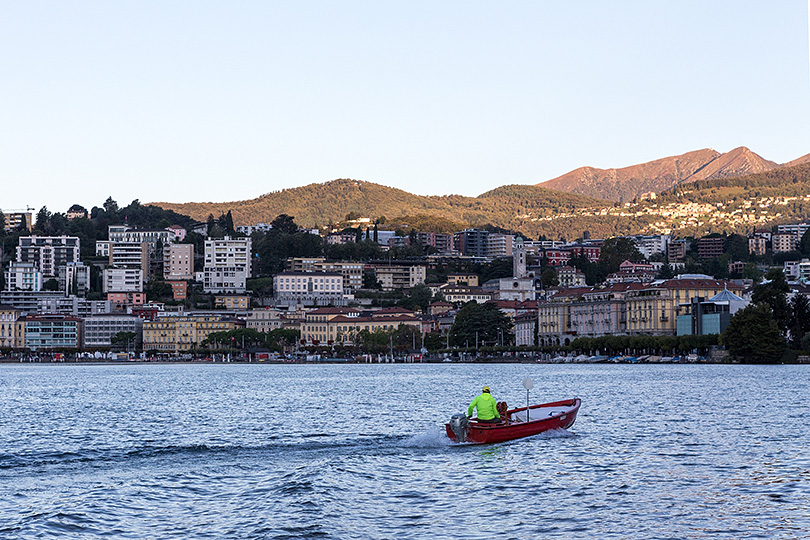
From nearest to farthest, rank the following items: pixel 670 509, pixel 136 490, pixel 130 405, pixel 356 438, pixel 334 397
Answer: pixel 670 509
pixel 136 490
pixel 356 438
pixel 130 405
pixel 334 397

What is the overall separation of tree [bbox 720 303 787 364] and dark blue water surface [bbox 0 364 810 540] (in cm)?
4795

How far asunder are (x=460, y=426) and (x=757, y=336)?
2820 inches

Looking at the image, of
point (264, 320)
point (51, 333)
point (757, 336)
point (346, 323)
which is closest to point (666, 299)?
point (757, 336)

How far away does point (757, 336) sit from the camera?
9550cm

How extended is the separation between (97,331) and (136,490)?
174 m

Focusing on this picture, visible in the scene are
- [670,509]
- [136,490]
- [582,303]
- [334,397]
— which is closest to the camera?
[670,509]

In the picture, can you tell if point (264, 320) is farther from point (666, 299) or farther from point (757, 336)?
point (757, 336)

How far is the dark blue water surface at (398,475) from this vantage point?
781 inches

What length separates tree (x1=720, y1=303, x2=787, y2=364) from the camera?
311 feet

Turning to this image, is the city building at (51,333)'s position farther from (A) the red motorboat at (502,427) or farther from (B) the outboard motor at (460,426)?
(B) the outboard motor at (460,426)

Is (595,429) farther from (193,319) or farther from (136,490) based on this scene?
(193,319)

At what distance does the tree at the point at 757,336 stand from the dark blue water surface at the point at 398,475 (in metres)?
47.9

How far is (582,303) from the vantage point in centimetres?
15275

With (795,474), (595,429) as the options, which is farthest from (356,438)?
(795,474)
